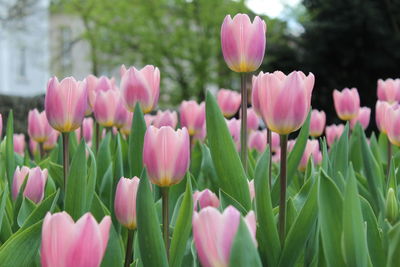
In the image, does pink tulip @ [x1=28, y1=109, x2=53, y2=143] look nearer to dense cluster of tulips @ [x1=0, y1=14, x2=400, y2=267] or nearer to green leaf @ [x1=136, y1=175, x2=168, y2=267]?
dense cluster of tulips @ [x1=0, y1=14, x2=400, y2=267]

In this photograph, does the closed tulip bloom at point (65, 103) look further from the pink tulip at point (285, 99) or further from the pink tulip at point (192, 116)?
the pink tulip at point (192, 116)

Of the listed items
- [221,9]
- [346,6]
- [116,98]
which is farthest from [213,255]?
[221,9]

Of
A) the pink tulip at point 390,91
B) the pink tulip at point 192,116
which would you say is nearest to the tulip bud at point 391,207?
the pink tulip at point 192,116

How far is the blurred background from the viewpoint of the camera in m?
6.64

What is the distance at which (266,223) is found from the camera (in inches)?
33.5

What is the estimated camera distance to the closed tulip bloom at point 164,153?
33.4 inches

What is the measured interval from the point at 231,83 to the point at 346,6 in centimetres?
955

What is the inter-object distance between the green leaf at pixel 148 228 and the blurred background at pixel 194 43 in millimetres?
232

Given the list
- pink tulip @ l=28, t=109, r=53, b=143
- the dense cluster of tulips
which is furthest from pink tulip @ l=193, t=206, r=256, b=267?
pink tulip @ l=28, t=109, r=53, b=143

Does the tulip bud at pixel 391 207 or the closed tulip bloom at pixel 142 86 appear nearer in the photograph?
the tulip bud at pixel 391 207

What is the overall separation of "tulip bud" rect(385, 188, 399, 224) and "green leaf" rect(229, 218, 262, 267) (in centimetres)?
40

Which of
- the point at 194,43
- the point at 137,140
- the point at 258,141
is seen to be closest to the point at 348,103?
the point at 258,141

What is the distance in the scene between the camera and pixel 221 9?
14797 mm

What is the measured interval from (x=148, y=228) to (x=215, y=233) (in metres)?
0.19
